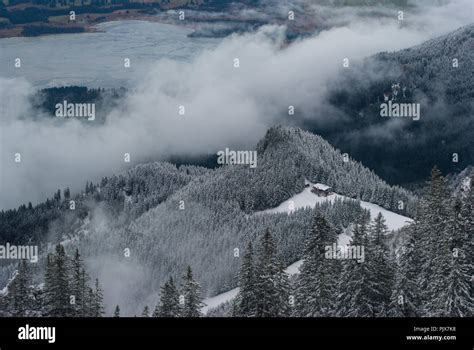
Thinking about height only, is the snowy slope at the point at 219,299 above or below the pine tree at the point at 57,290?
below


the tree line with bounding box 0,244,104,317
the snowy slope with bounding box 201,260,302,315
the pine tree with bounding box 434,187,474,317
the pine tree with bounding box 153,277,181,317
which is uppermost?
the pine tree with bounding box 434,187,474,317

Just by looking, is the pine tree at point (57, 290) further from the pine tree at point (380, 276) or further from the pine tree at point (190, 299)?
the pine tree at point (380, 276)

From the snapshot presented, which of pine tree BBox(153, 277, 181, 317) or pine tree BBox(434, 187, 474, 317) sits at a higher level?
pine tree BBox(434, 187, 474, 317)

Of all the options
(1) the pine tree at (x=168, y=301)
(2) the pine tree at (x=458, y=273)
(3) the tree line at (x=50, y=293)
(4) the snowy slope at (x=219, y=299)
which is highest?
(2) the pine tree at (x=458, y=273)

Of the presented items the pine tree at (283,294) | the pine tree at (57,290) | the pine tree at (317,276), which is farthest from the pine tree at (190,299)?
the pine tree at (57,290)

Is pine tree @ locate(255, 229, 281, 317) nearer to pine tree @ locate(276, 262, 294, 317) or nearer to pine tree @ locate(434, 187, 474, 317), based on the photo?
pine tree @ locate(276, 262, 294, 317)

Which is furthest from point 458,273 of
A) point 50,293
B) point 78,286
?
point 50,293

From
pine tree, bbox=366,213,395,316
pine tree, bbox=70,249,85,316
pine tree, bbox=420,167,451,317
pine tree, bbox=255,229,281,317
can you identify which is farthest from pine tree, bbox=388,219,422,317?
pine tree, bbox=70,249,85,316

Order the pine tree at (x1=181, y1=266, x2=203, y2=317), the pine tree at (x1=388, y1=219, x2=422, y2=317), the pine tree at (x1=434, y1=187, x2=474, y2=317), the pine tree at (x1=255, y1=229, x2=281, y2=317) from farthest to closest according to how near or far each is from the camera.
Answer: the pine tree at (x1=181, y1=266, x2=203, y2=317)
the pine tree at (x1=255, y1=229, x2=281, y2=317)
the pine tree at (x1=388, y1=219, x2=422, y2=317)
the pine tree at (x1=434, y1=187, x2=474, y2=317)
